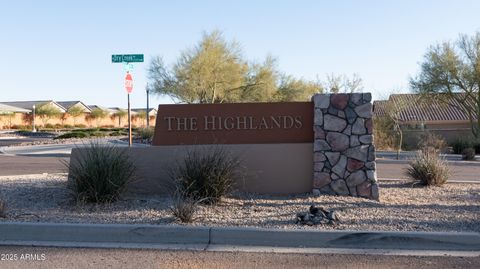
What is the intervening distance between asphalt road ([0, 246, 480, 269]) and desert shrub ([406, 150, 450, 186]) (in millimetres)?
6286

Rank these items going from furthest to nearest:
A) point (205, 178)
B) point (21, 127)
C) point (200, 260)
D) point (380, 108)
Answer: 1. point (21, 127)
2. point (380, 108)
3. point (205, 178)
4. point (200, 260)

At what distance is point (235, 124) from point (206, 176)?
2076mm

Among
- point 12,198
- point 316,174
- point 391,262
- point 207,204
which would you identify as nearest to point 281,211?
point 207,204

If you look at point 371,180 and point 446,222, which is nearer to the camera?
point 446,222

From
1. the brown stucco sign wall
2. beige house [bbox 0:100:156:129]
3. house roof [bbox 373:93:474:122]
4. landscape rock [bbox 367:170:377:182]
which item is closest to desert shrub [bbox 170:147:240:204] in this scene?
the brown stucco sign wall

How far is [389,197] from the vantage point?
36.4 feet

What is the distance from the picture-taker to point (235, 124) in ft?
38.2

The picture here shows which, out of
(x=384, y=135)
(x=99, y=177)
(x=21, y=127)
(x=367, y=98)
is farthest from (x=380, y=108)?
(x=21, y=127)

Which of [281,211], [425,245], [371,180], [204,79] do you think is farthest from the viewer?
[204,79]

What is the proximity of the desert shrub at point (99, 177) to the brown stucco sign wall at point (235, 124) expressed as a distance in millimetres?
1909

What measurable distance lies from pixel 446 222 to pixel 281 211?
2559mm

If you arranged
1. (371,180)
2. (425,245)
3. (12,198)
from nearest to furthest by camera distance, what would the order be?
(425,245) < (12,198) < (371,180)

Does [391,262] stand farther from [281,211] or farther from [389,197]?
[389,197]

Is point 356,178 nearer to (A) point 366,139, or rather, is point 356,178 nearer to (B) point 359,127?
(A) point 366,139
